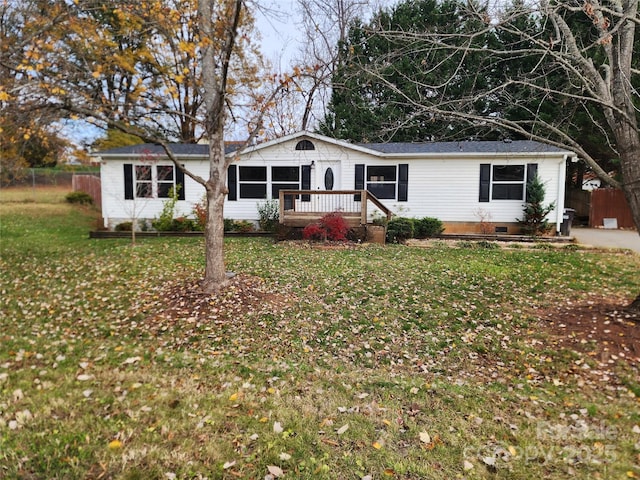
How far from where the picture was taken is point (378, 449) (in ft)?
9.40

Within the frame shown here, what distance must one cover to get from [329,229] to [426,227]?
3532mm

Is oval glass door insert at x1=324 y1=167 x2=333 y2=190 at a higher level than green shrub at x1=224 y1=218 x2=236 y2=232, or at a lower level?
higher

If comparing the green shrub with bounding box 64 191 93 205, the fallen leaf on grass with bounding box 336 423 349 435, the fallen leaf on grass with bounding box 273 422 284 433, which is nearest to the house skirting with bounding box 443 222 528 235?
the fallen leaf on grass with bounding box 336 423 349 435

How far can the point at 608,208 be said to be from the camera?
18234mm

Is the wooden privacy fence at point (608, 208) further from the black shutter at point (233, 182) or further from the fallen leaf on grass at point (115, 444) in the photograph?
the fallen leaf on grass at point (115, 444)

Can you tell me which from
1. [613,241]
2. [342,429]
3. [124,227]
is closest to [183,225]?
[124,227]

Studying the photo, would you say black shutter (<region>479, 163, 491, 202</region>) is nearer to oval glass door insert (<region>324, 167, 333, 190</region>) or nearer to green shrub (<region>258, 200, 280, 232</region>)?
oval glass door insert (<region>324, 167, 333, 190</region>)

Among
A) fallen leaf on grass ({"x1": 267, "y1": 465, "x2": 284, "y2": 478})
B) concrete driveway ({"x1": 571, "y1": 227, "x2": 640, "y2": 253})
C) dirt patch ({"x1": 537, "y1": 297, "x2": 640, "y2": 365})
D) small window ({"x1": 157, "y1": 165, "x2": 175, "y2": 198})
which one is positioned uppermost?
small window ({"x1": 157, "y1": 165, "x2": 175, "y2": 198})

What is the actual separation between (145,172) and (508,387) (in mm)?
13699

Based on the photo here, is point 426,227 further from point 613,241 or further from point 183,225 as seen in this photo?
point 183,225

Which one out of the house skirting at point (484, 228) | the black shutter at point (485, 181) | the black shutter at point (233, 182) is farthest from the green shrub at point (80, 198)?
the black shutter at point (485, 181)

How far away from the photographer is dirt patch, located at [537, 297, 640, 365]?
4.40 meters

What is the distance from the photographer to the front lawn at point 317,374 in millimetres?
2768

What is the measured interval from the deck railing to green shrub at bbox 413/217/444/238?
96 cm
